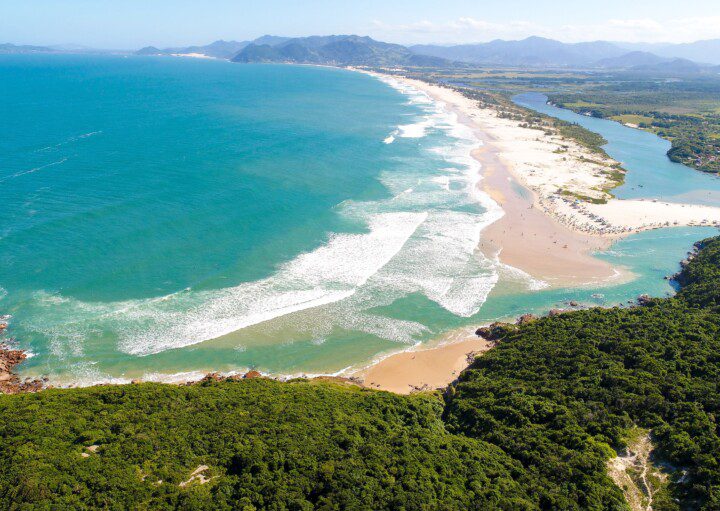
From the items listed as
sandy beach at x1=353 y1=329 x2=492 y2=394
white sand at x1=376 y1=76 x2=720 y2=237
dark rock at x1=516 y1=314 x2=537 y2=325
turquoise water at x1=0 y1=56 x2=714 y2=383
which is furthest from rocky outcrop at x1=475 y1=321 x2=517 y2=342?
white sand at x1=376 y1=76 x2=720 y2=237

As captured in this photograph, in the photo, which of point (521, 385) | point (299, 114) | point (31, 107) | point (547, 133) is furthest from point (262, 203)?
point (31, 107)

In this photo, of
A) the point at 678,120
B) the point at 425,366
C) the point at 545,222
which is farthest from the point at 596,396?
the point at 678,120

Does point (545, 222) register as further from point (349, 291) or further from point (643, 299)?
point (349, 291)

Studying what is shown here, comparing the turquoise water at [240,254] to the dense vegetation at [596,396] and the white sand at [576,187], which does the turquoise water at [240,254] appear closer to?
the white sand at [576,187]

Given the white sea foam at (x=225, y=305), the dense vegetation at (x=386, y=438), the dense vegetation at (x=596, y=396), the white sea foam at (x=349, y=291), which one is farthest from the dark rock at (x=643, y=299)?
the white sea foam at (x=225, y=305)

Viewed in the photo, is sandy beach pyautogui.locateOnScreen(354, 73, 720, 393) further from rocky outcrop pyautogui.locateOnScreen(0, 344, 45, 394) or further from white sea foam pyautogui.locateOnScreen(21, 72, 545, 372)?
rocky outcrop pyautogui.locateOnScreen(0, 344, 45, 394)
